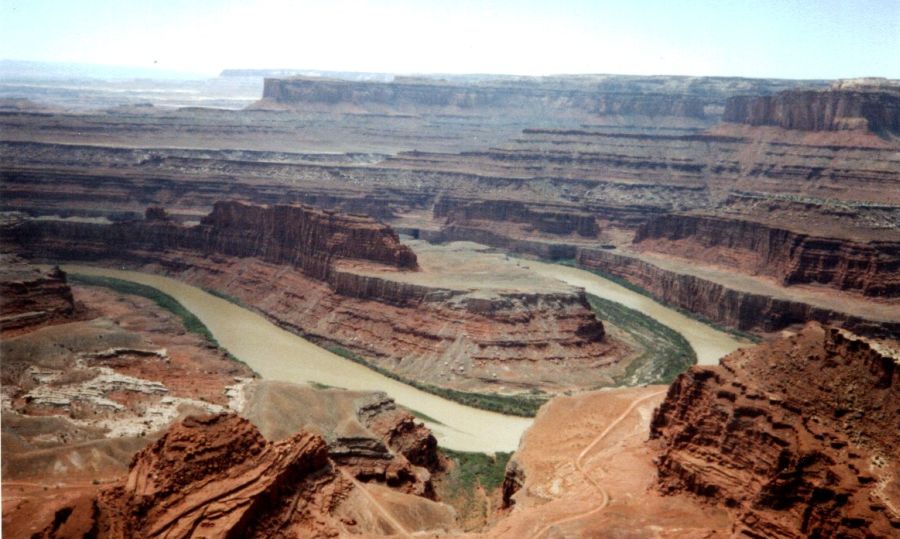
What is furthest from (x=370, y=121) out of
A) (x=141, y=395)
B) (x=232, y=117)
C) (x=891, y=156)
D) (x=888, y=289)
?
(x=141, y=395)

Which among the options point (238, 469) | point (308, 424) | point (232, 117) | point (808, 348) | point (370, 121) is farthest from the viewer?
point (370, 121)

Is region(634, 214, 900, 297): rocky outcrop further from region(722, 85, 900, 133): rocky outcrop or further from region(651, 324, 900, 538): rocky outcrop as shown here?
region(651, 324, 900, 538): rocky outcrop

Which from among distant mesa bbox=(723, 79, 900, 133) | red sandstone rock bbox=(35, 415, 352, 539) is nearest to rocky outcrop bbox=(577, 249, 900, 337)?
distant mesa bbox=(723, 79, 900, 133)

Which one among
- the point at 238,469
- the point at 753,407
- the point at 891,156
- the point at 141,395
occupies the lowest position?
the point at 141,395

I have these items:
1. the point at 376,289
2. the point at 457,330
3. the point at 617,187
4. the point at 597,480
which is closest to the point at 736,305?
the point at 457,330

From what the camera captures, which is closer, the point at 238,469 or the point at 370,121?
the point at 238,469

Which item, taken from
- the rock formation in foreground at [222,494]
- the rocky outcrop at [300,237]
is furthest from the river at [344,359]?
the rock formation in foreground at [222,494]

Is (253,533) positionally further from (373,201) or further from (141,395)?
(373,201)
